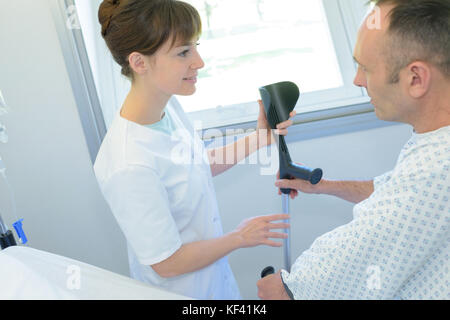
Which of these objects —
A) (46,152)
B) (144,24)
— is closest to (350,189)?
(144,24)

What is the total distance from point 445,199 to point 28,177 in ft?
4.49

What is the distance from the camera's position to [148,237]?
88cm

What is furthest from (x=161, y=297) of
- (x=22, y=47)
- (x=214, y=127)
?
(x=22, y=47)

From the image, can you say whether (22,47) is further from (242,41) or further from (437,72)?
(437,72)

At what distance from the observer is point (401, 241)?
2.47ft

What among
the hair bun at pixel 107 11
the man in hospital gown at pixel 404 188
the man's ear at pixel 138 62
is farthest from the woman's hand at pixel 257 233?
the hair bun at pixel 107 11

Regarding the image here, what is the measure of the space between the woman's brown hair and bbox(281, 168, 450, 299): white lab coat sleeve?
22.5 inches

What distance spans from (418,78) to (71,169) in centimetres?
120

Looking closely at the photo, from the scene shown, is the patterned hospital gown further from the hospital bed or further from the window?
Result: the window

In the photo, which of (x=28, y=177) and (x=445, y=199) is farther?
(x=28, y=177)

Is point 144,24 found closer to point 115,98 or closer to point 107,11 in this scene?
point 107,11

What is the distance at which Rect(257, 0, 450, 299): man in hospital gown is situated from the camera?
73 cm
